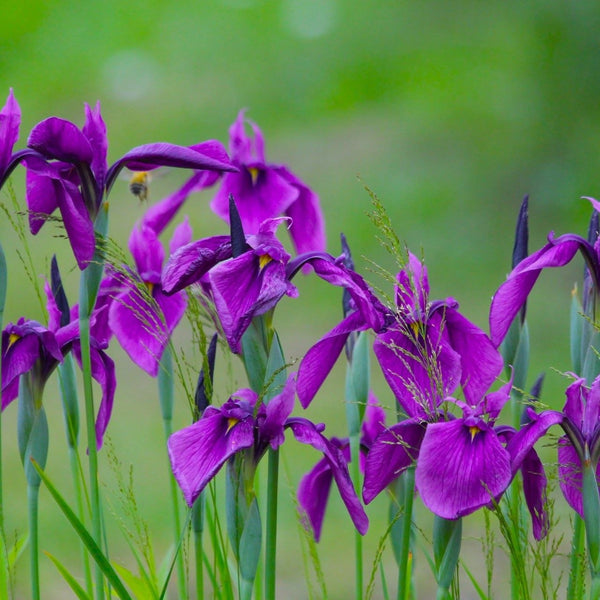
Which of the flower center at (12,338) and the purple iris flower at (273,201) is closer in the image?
the flower center at (12,338)

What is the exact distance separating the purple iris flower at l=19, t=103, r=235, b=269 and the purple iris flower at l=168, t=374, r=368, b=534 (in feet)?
0.41

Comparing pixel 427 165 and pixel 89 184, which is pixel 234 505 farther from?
pixel 427 165

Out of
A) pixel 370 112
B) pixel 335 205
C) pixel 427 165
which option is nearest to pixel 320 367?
pixel 335 205

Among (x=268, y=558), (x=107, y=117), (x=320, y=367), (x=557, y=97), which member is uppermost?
(x=107, y=117)

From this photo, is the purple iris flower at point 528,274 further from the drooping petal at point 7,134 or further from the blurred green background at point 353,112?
the blurred green background at point 353,112

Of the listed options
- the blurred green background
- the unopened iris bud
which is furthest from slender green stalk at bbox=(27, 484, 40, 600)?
the blurred green background

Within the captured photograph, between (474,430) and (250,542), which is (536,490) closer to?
(474,430)

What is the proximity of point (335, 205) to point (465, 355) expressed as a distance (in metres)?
2.91

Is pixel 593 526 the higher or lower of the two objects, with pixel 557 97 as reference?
lower

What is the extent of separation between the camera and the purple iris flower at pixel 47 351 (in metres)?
0.71

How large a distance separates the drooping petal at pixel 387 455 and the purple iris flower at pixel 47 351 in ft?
0.69

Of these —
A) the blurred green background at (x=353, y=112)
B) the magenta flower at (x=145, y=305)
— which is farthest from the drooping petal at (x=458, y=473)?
the blurred green background at (x=353, y=112)

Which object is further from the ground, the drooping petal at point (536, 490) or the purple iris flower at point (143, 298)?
the purple iris flower at point (143, 298)

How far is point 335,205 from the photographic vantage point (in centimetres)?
357
